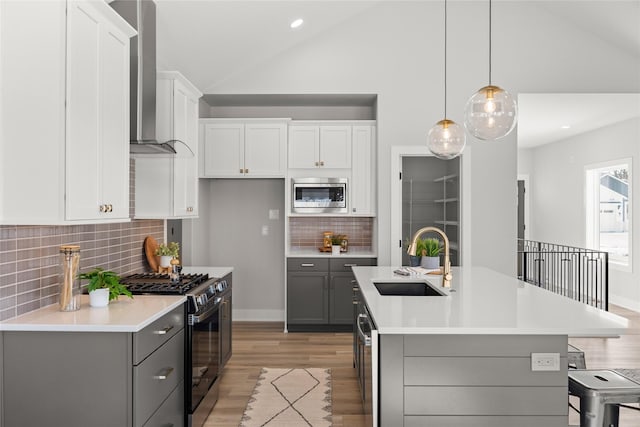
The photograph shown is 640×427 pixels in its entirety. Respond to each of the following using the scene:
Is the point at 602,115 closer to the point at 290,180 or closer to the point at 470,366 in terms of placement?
the point at 290,180

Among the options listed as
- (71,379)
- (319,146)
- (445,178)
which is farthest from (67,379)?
(445,178)

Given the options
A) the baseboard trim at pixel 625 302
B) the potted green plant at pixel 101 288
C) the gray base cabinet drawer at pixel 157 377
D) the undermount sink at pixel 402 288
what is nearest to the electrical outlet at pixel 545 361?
the undermount sink at pixel 402 288

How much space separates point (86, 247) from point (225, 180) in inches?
120

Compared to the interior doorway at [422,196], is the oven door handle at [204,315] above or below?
below

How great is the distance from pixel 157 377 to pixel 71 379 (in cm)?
40

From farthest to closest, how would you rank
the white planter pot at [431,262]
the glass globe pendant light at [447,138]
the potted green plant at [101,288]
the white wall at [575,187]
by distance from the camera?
1. the white wall at [575,187]
2. the white planter pot at [431,262]
3. the glass globe pendant light at [447,138]
4. the potted green plant at [101,288]

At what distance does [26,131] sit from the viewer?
6.45ft

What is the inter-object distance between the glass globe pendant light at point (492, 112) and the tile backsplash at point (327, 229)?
3.15 m

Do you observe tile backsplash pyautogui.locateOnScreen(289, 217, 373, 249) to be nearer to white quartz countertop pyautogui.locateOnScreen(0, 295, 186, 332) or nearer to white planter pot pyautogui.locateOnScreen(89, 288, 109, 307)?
white quartz countertop pyautogui.locateOnScreen(0, 295, 186, 332)

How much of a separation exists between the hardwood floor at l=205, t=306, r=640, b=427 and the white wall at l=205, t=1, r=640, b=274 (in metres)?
1.15

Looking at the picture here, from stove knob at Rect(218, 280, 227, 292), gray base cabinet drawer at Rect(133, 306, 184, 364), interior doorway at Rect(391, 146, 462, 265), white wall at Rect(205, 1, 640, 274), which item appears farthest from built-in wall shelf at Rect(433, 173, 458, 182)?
gray base cabinet drawer at Rect(133, 306, 184, 364)

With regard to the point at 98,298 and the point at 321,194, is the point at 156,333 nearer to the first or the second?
the point at 98,298

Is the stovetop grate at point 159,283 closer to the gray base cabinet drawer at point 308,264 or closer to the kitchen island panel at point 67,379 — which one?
the kitchen island panel at point 67,379

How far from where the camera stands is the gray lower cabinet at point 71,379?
6.59ft
